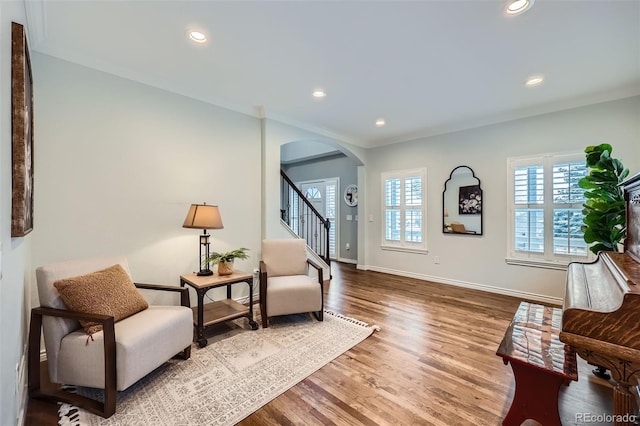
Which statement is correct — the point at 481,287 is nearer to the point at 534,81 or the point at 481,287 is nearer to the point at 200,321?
the point at 534,81

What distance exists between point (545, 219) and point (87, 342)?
4948 mm

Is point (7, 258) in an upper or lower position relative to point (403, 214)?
lower

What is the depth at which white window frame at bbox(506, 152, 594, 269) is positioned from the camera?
3.47m

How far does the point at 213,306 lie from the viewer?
299 centimetres

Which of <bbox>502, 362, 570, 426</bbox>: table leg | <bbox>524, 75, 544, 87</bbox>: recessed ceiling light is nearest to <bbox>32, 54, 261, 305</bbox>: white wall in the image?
<bbox>502, 362, 570, 426</bbox>: table leg

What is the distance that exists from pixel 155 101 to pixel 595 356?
12.4 feet

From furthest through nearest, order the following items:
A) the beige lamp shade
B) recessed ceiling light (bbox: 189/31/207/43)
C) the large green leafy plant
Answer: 1. the beige lamp shade
2. the large green leafy plant
3. recessed ceiling light (bbox: 189/31/207/43)

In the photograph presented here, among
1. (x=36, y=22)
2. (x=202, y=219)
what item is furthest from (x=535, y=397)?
(x=36, y=22)

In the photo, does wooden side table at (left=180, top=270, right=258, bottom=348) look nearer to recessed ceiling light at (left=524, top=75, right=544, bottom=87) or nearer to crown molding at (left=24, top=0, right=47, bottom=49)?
crown molding at (left=24, top=0, right=47, bottom=49)

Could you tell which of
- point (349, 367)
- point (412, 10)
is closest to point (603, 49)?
point (412, 10)

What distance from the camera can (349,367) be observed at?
2141mm

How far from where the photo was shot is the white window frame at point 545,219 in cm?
347

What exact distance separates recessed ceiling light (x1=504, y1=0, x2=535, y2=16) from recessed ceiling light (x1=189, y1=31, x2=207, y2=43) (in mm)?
2246

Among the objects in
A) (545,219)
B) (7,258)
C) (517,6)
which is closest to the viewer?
(7,258)
